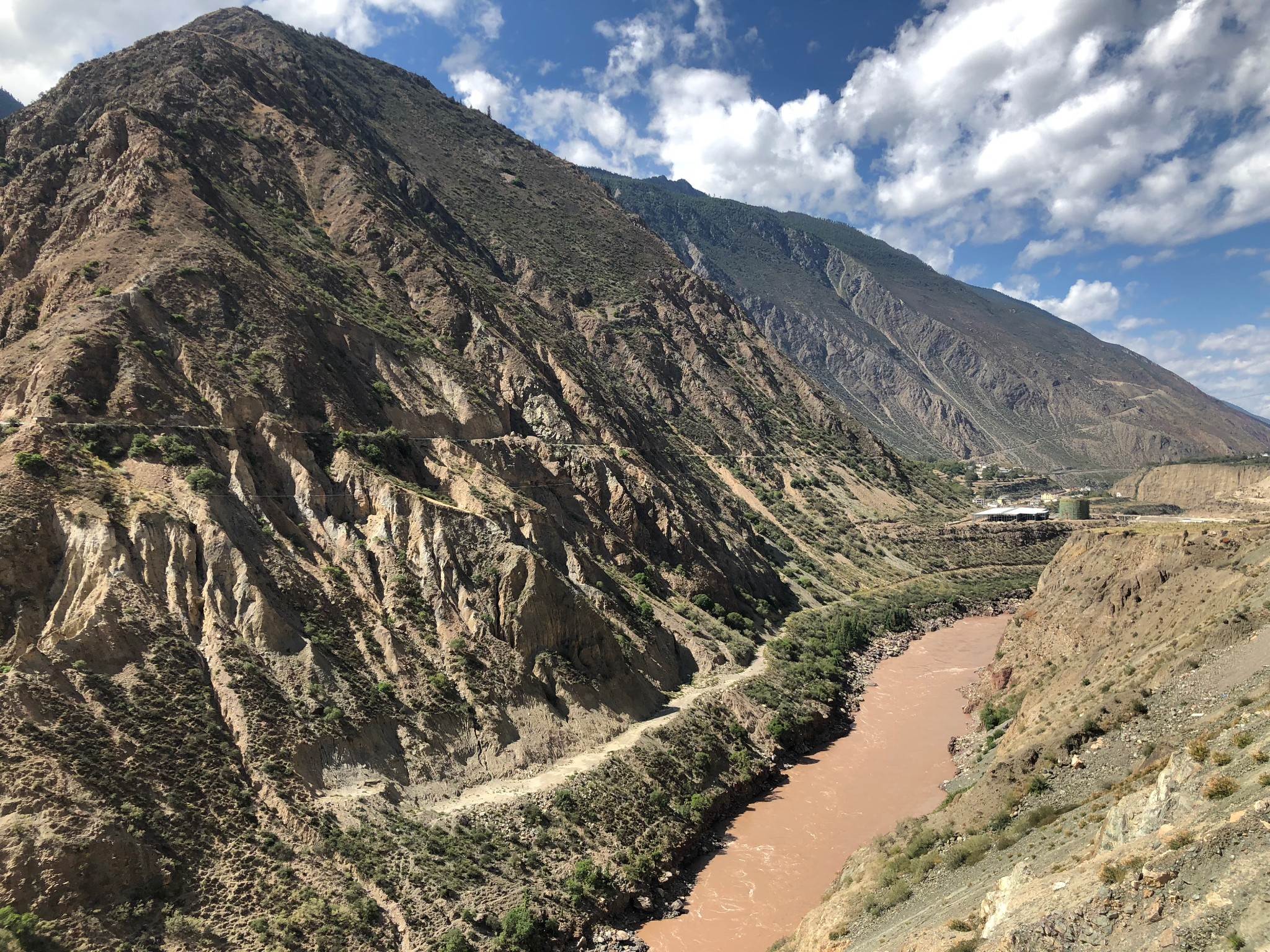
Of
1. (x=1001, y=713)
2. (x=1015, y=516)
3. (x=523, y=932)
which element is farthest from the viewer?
(x=1015, y=516)

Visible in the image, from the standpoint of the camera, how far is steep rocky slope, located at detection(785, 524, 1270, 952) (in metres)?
12.2

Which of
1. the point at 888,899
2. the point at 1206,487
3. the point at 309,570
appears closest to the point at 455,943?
the point at 888,899

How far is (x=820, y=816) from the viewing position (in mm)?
35188

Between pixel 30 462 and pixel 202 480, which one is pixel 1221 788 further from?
pixel 30 462

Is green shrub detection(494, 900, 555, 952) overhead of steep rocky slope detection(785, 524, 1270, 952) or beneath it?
beneath

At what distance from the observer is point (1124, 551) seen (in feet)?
127

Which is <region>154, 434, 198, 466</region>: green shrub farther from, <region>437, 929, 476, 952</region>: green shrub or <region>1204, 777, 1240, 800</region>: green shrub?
<region>1204, 777, 1240, 800</region>: green shrub

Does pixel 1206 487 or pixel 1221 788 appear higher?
pixel 1206 487

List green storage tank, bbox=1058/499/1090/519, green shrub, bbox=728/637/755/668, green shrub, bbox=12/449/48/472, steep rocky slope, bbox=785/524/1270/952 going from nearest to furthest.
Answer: steep rocky slope, bbox=785/524/1270/952, green shrub, bbox=12/449/48/472, green shrub, bbox=728/637/755/668, green storage tank, bbox=1058/499/1090/519

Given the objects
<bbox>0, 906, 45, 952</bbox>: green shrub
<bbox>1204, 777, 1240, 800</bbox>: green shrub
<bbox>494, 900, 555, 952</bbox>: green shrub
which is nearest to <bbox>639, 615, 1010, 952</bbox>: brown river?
<bbox>494, 900, 555, 952</bbox>: green shrub

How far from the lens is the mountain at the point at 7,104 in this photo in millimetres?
148250

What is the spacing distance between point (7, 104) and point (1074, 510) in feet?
666

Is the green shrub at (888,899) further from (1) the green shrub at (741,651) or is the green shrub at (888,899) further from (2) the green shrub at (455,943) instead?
(1) the green shrub at (741,651)

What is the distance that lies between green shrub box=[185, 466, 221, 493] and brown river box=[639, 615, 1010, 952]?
25.2m
